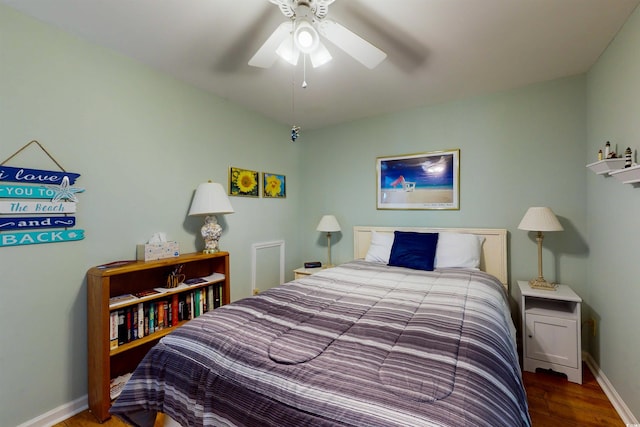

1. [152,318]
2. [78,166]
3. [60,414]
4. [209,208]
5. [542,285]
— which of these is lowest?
[60,414]

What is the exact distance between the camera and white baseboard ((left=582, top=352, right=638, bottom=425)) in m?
1.60

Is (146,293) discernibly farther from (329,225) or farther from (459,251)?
(459,251)

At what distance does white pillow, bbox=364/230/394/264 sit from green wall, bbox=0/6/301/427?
1.72 metres

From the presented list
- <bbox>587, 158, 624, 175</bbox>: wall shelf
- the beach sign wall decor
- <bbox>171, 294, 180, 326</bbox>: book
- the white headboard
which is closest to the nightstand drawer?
the white headboard

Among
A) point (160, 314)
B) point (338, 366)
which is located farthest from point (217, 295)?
point (338, 366)

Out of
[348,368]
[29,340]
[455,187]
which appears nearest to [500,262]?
[455,187]

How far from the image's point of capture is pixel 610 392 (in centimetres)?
183

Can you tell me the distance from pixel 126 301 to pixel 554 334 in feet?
10.2

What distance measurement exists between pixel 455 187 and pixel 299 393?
8.39ft

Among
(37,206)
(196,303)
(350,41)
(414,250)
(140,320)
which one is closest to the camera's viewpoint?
(350,41)

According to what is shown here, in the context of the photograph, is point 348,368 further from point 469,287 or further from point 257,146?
point 257,146

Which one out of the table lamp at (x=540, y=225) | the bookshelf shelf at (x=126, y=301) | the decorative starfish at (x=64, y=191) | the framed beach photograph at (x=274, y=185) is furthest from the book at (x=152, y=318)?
the table lamp at (x=540, y=225)

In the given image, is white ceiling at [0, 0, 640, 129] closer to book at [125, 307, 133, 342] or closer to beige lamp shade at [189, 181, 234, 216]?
beige lamp shade at [189, 181, 234, 216]

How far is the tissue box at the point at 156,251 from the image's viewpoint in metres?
2.01
